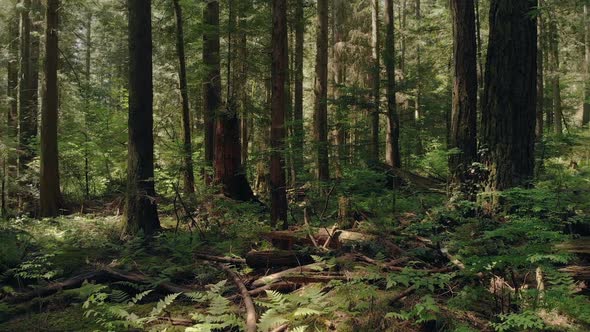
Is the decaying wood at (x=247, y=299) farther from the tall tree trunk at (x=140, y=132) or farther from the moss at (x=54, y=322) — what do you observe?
the tall tree trunk at (x=140, y=132)

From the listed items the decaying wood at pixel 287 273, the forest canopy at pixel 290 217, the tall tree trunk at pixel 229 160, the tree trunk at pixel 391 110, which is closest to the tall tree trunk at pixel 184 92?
the forest canopy at pixel 290 217

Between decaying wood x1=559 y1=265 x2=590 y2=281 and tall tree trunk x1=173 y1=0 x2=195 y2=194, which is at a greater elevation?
tall tree trunk x1=173 y1=0 x2=195 y2=194

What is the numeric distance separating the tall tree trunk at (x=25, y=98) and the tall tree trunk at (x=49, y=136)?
14.0 ft

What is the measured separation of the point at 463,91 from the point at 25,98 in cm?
1812

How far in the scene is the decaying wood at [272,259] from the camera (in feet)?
19.3

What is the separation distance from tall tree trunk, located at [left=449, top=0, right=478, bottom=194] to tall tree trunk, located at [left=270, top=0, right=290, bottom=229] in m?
3.42

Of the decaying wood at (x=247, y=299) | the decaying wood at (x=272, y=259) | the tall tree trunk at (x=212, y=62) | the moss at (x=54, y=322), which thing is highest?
the tall tree trunk at (x=212, y=62)

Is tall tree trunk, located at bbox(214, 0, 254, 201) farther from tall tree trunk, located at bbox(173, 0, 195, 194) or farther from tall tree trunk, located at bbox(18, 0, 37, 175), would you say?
tall tree trunk, located at bbox(18, 0, 37, 175)

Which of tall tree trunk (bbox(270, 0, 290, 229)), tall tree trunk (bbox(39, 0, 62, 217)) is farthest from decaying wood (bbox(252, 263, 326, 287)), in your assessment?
tall tree trunk (bbox(39, 0, 62, 217))

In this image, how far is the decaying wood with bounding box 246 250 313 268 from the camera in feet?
19.3

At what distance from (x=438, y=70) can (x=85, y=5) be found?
16.2m

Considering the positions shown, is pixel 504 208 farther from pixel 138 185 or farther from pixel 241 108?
pixel 241 108

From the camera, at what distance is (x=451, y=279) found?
4.93 meters

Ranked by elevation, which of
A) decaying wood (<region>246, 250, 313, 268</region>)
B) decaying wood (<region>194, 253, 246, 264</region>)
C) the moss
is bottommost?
the moss
